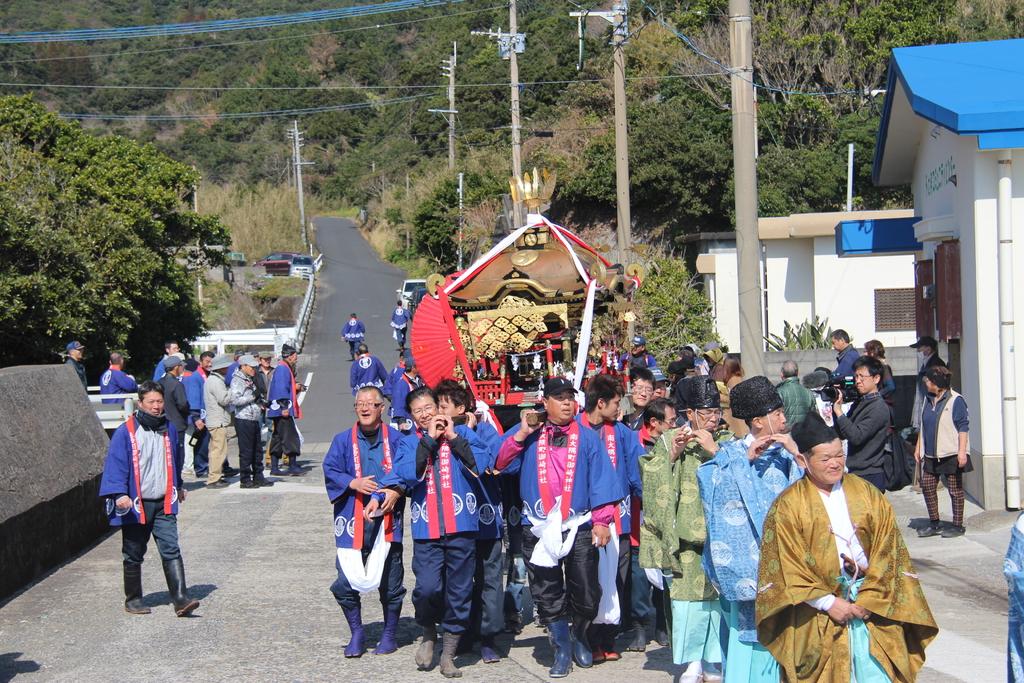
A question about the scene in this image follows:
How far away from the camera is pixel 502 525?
8.12m

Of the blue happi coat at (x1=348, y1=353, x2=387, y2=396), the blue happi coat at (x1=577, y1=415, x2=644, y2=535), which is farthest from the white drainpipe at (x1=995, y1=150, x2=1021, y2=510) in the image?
the blue happi coat at (x1=348, y1=353, x2=387, y2=396)

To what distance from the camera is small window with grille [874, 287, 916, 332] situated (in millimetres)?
24078

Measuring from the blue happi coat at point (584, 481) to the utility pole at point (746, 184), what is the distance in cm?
443

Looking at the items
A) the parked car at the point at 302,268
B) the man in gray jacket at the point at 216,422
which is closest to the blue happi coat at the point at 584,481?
the man in gray jacket at the point at 216,422

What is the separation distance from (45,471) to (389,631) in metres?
4.42

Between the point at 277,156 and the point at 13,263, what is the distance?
66766 millimetres

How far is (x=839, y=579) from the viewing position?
4906 mm

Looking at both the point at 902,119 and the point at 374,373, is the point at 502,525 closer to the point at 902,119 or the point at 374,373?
the point at 902,119

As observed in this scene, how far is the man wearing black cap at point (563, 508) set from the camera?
7434 millimetres

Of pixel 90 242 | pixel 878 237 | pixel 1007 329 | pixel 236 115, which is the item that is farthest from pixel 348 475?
pixel 236 115

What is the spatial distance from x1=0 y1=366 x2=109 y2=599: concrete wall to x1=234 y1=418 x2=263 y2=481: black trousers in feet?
8.00

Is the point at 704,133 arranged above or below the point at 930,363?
above

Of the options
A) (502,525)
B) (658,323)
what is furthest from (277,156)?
(502,525)

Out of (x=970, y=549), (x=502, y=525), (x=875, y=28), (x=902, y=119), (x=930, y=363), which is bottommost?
(x=970, y=549)
